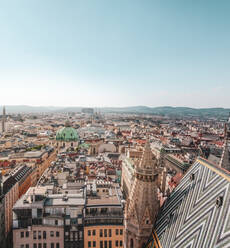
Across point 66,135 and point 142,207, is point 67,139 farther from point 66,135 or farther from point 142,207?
point 142,207

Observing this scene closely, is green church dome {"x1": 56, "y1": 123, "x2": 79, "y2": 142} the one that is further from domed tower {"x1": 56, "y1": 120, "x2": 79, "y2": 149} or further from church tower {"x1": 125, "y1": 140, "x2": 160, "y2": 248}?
church tower {"x1": 125, "y1": 140, "x2": 160, "y2": 248}

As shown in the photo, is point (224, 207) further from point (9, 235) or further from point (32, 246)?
point (9, 235)

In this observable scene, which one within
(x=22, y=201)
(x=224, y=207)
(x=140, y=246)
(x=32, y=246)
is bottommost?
(x=32, y=246)

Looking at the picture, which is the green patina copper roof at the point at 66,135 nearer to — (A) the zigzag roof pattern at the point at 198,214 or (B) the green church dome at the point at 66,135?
(B) the green church dome at the point at 66,135

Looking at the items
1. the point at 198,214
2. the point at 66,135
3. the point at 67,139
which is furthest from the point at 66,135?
the point at 198,214

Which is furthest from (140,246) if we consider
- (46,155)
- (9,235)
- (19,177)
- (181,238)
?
(46,155)
